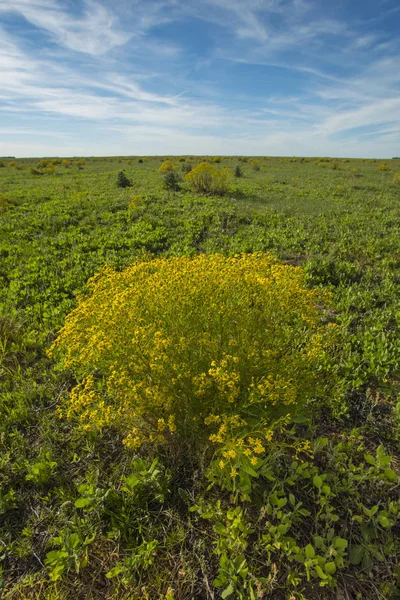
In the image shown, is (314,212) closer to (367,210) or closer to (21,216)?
(367,210)

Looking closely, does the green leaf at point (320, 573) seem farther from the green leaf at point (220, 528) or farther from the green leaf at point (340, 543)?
the green leaf at point (220, 528)

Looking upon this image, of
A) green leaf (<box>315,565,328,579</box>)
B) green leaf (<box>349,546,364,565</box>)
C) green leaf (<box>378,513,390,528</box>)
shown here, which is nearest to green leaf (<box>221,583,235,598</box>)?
green leaf (<box>315,565,328,579</box>)

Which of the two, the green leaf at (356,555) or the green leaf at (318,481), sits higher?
the green leaf at (318,481)

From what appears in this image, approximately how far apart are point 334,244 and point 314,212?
4132 mm

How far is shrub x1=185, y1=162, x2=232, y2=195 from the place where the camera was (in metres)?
14.2

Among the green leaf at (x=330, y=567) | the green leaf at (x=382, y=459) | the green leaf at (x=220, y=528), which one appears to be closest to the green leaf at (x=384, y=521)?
the green leaf at (x=382, y=459)

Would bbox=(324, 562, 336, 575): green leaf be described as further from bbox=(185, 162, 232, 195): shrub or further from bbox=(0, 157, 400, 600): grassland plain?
bbox=(185, 162, 232, 195): shrub

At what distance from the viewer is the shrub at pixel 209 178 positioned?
1416cm

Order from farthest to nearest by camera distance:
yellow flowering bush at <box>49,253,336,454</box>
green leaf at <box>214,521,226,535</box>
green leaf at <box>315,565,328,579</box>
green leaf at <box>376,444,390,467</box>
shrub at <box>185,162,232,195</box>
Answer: shrub at <box>185,162,232,195</box> → yellow flowering bush at <box>49,253,336,454</box> → green leaf at <box>376,444,390,467</box> → green leaf at <box>214,521,226,535</box> → green leaf at <box>315,565,328,579</box>

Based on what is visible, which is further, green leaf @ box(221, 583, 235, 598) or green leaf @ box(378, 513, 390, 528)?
green leaf @ box(378, 513, 390, 528)

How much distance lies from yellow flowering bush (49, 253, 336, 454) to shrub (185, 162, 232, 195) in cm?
1235

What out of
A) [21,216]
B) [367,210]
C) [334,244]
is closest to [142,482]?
[334,244]

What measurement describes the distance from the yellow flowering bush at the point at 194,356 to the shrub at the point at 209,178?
12.4m

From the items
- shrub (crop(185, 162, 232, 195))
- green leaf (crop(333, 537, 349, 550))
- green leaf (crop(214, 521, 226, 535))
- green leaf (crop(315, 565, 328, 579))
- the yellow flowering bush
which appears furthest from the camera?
shrub (crop(185, 162, 232, 195))
